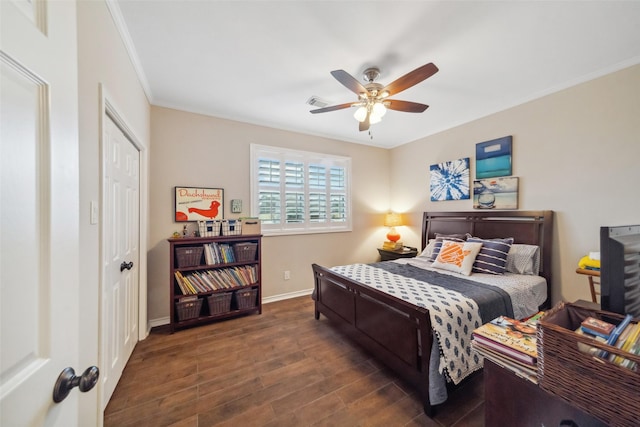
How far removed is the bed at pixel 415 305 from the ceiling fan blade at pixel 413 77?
169 centimetres

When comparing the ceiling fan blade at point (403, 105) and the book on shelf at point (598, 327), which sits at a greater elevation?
the ceiling fan blade at point (403, 105)

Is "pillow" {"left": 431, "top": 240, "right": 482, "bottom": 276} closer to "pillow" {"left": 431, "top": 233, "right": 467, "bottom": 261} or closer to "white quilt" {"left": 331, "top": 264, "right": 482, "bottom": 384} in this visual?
"pillow" {"left": 431, "top": 233, "right": 467, "bottom": 261}

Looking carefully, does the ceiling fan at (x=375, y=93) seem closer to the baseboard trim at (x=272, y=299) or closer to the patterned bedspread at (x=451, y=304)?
the patterned bedspread at (x=451, y=304)

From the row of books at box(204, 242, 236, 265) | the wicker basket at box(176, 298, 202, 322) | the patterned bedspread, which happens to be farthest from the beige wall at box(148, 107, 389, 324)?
the patterned bedspread

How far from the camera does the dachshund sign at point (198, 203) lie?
2.89m

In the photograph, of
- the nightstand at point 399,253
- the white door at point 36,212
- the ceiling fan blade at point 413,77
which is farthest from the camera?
the nightstand at point 399,253

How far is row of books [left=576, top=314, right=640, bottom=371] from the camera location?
23.4 inches

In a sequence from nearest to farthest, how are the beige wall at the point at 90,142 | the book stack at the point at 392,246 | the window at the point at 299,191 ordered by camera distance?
1. the beige wall at the point at 90,142
2. the window at the point at 299,191
3. the book stack at the point at 392,246

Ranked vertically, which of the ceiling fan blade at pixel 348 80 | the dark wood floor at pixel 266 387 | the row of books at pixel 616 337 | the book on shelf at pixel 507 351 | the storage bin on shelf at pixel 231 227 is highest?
the ceiling fan blade at pixel 348 80

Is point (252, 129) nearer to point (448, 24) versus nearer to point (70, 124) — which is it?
point (448, 24)

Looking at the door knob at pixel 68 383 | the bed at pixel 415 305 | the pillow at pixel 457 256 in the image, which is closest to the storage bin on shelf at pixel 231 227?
the bed at pixel 415 305

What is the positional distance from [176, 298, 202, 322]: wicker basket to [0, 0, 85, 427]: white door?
84.8 inches

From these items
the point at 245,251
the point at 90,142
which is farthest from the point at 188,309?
the point at 90,142

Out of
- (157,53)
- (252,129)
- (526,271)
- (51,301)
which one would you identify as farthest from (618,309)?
(252,129)
